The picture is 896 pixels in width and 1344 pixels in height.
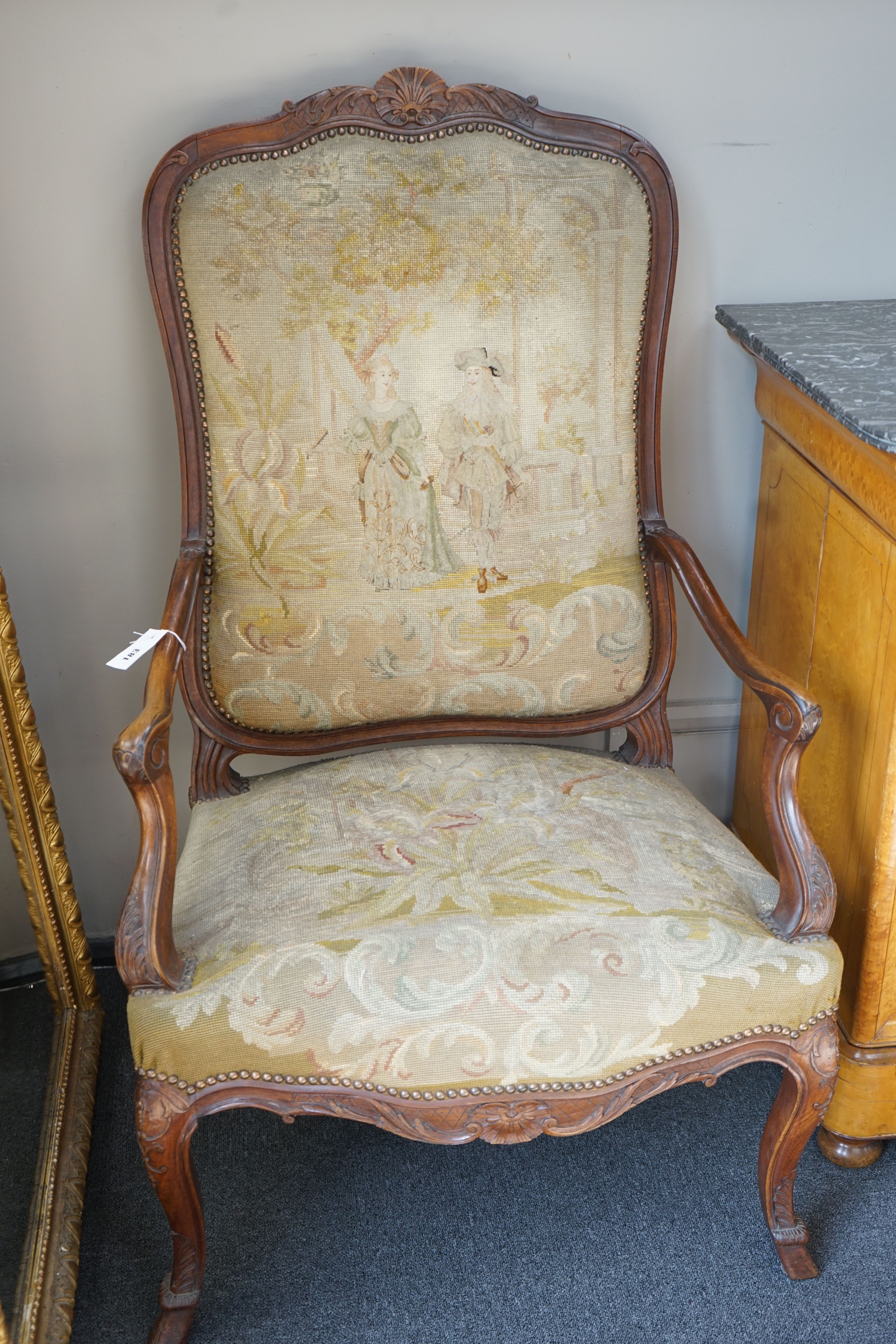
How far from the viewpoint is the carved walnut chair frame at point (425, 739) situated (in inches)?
48.4

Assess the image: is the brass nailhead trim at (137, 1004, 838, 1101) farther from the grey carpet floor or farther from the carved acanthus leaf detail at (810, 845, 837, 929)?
the grey carpet floor

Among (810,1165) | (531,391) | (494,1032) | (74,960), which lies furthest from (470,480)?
(810,1165)

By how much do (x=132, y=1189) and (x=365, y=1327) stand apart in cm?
40

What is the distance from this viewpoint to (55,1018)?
1729 mm

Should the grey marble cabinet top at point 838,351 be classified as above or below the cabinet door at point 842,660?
above

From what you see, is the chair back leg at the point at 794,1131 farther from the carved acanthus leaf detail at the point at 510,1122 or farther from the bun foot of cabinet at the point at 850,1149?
the carved acanthus leaf detail at the point at 510,1122

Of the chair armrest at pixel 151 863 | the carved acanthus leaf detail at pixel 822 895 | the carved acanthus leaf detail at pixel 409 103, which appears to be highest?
the carved acanthus leaf detail at pixel 409 103

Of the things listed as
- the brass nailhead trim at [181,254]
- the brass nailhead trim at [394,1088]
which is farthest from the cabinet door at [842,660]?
the brass nailhead trim at [394,1088]

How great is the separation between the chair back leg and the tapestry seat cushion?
6cm

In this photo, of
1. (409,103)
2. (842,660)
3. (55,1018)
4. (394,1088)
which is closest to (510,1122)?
Answer: (394,1088)

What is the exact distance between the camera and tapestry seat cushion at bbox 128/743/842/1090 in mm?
1198

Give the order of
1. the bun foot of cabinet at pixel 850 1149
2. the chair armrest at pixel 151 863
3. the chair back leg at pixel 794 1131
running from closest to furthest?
1. the chair armrest at pixel 151 863
2. the chair back leg at pixel 794 1131
3. the bun foot of cabinet at pixel 850 1149

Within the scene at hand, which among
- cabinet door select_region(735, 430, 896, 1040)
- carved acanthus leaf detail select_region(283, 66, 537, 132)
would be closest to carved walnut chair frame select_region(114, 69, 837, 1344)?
carved acanthus leaf detail select_region(283, 66, 537, 132)

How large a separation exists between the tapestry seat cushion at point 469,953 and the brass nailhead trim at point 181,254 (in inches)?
10.7
